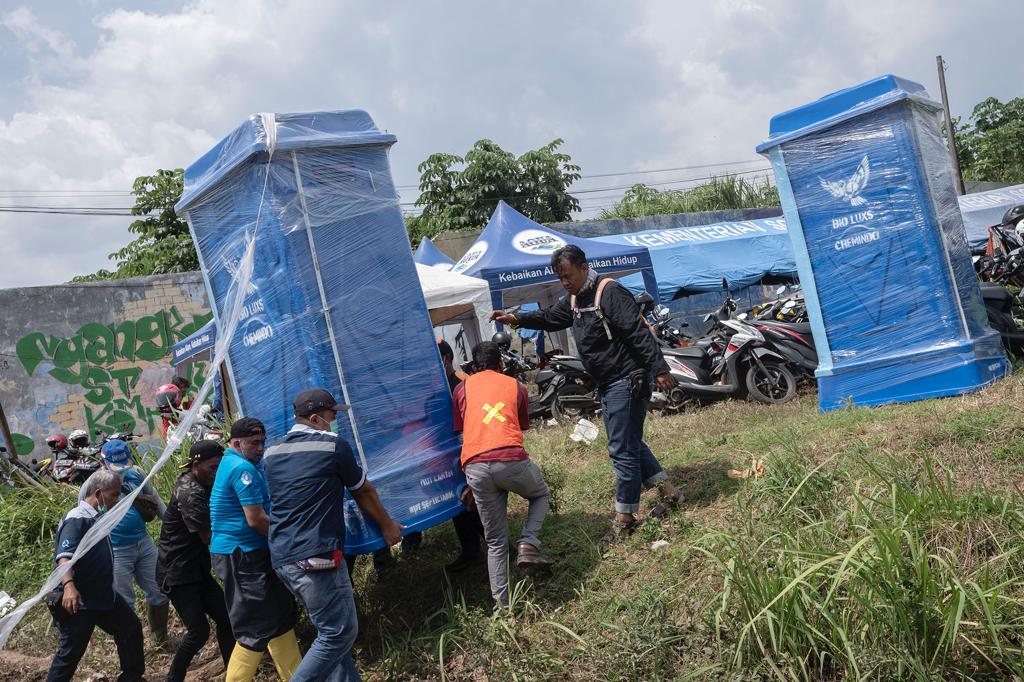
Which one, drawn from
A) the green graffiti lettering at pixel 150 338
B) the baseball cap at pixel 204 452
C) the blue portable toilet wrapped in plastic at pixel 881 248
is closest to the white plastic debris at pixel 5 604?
the baseball cap at pixel 204 452

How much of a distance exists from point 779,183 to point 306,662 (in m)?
5.57

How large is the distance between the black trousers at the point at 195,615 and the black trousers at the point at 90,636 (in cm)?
33

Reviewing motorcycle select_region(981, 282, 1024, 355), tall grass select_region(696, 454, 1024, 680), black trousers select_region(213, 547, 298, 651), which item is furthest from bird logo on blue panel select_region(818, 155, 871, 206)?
black trousers select_region(213, 547, 298, 651)

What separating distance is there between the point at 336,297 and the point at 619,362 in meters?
1.78

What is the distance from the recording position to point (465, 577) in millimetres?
5438

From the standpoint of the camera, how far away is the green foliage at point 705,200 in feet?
80.7

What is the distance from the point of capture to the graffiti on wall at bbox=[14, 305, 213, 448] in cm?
1321

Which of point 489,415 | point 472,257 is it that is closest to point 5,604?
point 489,415

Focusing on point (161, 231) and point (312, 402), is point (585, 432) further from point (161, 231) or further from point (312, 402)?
point (161, 231)

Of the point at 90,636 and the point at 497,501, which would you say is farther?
the point at 90,636

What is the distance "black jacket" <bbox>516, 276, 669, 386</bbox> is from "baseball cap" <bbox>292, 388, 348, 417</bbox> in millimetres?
1734

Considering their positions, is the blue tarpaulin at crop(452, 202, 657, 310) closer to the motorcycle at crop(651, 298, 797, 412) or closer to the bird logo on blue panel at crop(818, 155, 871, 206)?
the motorcycle at crop(651, 298, 797, 412)

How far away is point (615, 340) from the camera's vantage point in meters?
5.02

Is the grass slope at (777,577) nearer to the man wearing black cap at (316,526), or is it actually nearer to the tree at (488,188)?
the man wearing black cap at (316,526)
